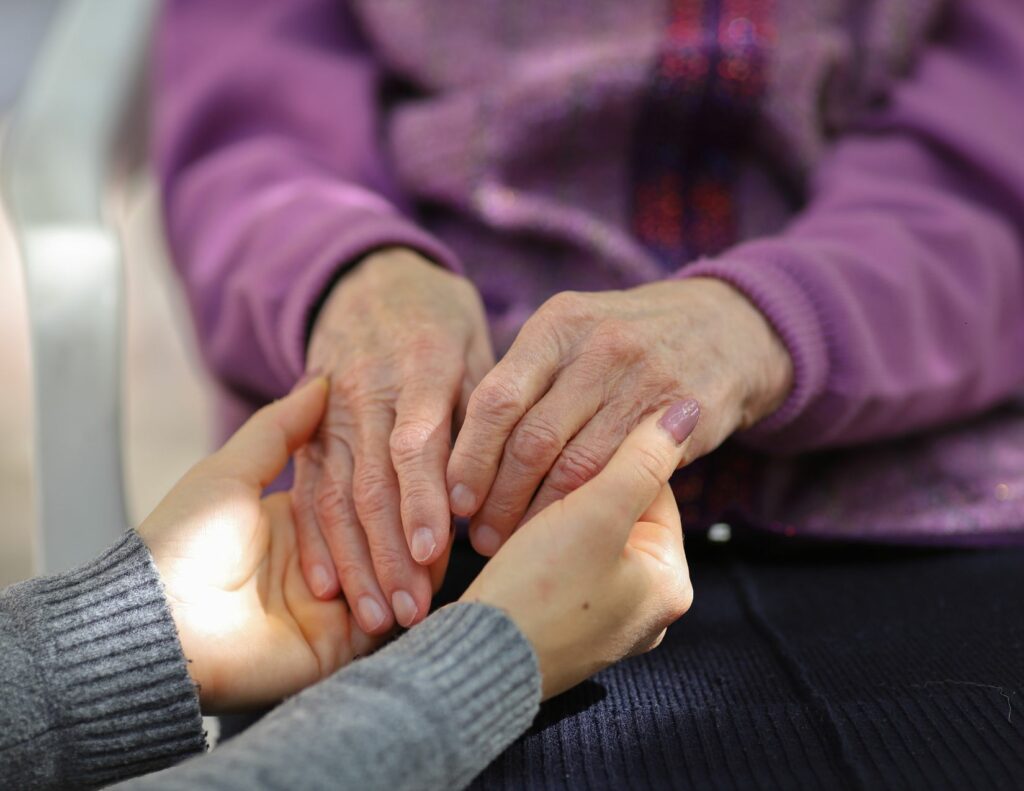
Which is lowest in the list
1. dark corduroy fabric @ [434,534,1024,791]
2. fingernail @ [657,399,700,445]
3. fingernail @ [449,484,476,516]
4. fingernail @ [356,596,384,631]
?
dark corduroy fabric @ [434,534,1024,791]

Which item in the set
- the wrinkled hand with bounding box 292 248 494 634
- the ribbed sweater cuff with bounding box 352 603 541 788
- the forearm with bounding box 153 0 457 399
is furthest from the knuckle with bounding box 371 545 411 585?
the forearm with bounding box 153 0 457 399

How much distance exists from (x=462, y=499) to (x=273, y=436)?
0.15 metres

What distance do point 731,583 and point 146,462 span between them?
57.7 inches

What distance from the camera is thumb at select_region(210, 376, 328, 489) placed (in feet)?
2.35

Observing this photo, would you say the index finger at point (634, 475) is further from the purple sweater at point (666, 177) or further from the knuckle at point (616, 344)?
the purple sweater at point (666, 177)

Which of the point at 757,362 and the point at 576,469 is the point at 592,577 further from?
the point at 757,362

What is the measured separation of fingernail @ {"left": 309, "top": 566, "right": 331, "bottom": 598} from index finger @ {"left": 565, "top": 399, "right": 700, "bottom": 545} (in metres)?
0.20

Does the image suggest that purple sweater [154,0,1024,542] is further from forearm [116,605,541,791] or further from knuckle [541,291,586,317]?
forearm [116,605,541,791]

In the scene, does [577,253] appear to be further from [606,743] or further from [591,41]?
[606,743]

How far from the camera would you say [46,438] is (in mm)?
894

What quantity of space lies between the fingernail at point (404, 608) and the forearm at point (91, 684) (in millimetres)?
137

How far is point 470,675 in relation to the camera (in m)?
0.54

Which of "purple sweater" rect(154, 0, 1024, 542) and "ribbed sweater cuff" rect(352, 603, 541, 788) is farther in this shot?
"purple sweater" rect(154, 0, 1024, 542)

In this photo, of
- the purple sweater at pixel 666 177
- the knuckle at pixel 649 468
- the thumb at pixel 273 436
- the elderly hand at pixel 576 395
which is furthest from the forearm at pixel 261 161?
the knuckle at pixel 649 468
